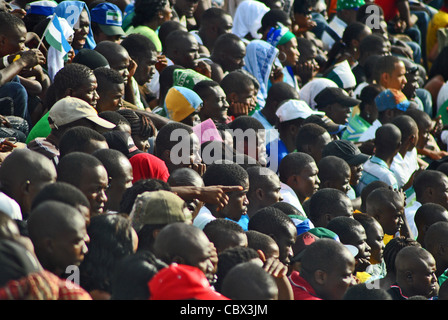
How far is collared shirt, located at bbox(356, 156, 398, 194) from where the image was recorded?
8.23m

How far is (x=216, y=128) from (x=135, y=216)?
2.47 metres

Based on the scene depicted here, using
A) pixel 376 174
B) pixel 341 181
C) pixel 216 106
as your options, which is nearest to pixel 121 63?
pixel 216 106

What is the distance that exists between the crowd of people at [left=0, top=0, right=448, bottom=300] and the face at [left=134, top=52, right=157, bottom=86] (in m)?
0.02

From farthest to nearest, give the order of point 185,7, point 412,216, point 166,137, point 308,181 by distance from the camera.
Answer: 1. point 185,7
2. point 412,216
3. point 308,181
4. point 166,137

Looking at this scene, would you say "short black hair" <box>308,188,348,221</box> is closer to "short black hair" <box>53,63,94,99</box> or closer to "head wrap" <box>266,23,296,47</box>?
"short black hair" <box>53,63,94,99</box>

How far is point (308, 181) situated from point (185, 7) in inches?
159

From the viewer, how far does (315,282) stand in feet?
17.1

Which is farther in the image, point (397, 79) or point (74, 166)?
point (397, 79)

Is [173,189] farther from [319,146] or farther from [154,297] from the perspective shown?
[319,146]

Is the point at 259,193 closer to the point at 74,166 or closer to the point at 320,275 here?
the point at 320,275

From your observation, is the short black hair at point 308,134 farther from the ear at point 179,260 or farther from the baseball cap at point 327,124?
the ear at point 179,260

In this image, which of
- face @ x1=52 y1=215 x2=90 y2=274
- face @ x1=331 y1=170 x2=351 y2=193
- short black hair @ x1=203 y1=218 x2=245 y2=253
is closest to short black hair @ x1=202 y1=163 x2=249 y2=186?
short black hair @ x1=203 y1=218 x2=245 y2=253

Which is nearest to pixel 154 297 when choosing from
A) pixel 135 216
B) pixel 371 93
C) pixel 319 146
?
pixel 135 216

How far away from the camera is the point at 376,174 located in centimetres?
828
